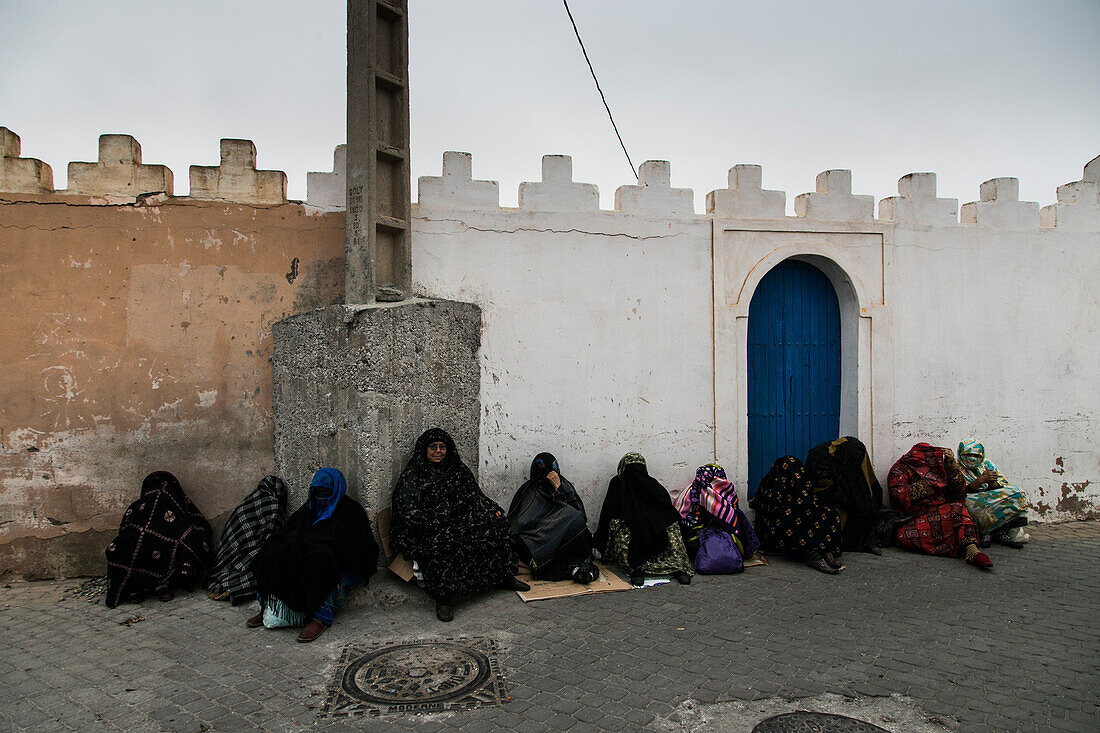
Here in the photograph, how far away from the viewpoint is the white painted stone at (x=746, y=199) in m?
Answer: 6.30

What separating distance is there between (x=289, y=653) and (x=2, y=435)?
10.7 feet

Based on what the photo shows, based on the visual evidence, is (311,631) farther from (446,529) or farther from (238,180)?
(238,180)

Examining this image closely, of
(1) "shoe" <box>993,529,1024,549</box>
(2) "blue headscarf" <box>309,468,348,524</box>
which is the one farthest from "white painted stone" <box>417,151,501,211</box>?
(1) "shoe" <box>993,529,1024,549</box>

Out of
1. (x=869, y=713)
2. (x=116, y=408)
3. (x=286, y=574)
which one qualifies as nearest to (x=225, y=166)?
(x=116, y=408)

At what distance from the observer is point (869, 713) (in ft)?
10.5

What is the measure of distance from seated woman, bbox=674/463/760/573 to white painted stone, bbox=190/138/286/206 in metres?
4.16

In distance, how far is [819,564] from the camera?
5488 millimetres

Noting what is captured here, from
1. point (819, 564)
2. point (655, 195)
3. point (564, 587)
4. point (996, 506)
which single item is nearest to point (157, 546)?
point (564, 587)

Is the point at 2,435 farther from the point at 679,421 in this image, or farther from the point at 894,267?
the point at 894,267

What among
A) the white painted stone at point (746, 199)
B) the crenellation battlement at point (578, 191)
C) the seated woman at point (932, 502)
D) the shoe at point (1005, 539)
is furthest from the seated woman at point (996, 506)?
the white painted stone at point (746, 199)

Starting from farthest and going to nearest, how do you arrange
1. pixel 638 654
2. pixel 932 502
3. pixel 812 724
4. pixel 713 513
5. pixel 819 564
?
pixel 932 502, pixel 713 513, pixel 819 564, pixel 638 654, pixel 812 724

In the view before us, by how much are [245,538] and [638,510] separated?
9.78 ft

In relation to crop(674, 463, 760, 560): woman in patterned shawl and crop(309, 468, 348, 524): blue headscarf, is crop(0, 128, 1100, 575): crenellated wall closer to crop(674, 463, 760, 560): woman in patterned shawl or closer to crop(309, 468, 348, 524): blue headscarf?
crop(674, 463, 760, 560): woman in patterned shawl

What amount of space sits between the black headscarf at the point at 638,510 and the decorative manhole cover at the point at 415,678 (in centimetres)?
169
